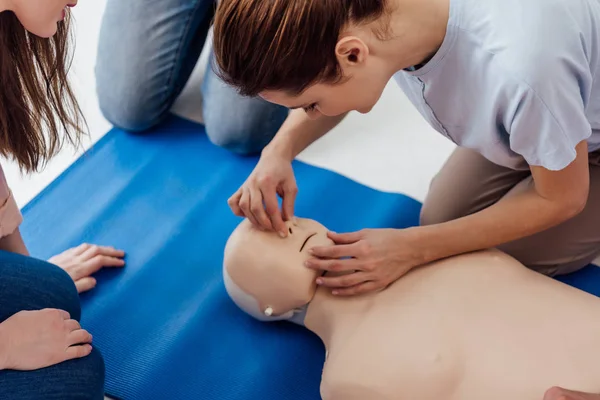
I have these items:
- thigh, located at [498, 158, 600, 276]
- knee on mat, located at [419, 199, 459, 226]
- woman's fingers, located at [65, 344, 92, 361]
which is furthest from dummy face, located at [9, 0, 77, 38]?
thigh, located at [498, 158, 600, 276]

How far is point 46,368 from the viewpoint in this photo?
3.55 feet

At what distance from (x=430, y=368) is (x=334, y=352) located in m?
0.18

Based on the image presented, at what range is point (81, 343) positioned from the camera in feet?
3.86

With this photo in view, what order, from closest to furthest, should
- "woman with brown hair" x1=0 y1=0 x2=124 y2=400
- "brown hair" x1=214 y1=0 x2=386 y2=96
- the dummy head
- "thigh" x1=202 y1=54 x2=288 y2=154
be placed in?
"brown hair" x1=214 y1=0 x2=386 y2=96
"woman with brown hair" x1=0 y1=0 x2=124 y2=400
the dummy head
"thigh" x1=202 y1=54 x2=288 y2=154

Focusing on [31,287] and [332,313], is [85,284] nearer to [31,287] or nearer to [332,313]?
[31,287]

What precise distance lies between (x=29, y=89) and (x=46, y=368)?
467mm

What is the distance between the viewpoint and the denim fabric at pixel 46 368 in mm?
1042

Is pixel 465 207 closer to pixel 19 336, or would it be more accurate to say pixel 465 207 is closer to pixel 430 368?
pixel 430 368

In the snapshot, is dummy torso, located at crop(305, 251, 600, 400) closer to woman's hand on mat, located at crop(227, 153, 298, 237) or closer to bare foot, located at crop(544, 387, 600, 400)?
bare foot, located at crop(544, 387, 600, 400)

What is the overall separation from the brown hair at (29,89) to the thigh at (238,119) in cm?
57

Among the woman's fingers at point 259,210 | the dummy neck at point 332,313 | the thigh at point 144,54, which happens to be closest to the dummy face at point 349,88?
the woman's fingers at point 259,210

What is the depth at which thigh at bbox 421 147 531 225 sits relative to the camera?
1.44 m

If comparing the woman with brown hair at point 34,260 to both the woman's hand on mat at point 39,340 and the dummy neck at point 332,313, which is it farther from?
the dummy neck at point 332,313

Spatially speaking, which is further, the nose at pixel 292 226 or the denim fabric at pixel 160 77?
the denim fabric at pixel 160 77
